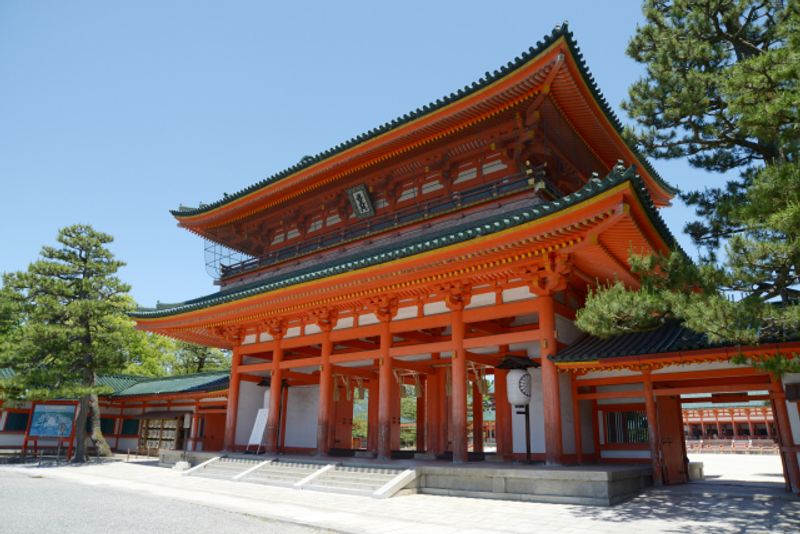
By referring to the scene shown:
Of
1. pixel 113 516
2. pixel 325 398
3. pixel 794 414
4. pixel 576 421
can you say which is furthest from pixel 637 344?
pixel 113 516

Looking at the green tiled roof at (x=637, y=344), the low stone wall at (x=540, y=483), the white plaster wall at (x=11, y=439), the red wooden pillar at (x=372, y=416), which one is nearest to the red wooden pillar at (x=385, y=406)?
the low stone wall at (x=540, y=483)

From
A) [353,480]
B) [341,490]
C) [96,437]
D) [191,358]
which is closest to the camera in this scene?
[341,490]

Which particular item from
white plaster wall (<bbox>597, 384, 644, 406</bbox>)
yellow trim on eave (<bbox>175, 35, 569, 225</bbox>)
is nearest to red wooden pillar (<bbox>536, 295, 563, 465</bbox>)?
white plaster wall (<bbox>597, 384, 644, 406</bbox>)

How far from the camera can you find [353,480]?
12461 mm

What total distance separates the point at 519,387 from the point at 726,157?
26.8 ft

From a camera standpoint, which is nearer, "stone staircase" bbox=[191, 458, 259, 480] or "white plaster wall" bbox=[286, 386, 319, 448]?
"stone staircase" bbox=[191, 458, 259, 480]

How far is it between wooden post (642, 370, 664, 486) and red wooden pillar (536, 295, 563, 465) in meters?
1.96

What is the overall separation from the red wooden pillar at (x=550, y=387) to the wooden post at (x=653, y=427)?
1964 mm

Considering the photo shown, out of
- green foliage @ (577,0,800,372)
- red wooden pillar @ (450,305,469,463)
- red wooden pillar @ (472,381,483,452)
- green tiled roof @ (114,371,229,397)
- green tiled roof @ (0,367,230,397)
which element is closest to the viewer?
green foliage @ (577,0,800,372)

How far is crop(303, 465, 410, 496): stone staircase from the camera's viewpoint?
11.8 meters

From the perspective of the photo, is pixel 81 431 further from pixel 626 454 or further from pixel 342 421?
pixel 626 454

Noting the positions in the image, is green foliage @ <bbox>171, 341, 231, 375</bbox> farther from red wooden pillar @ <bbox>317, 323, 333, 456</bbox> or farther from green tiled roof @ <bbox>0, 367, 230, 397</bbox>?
red wooden pillar @ <bbox>317, 323, 333, 456</bbox>

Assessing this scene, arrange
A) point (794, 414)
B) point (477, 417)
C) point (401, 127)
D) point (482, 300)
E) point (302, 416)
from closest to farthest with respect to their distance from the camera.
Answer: point (794, 414), point (482, 300), point (401, 127), point (477, 417), point (302, 416)

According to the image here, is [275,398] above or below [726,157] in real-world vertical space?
below
